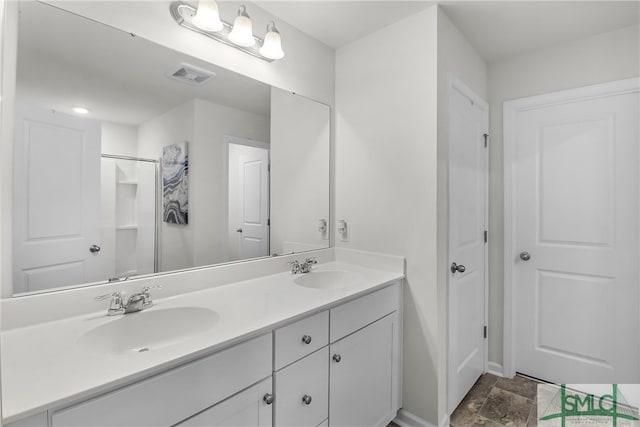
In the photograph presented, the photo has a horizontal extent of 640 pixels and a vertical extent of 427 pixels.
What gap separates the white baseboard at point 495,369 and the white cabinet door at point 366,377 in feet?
3.39

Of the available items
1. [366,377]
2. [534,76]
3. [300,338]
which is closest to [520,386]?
[366,377]

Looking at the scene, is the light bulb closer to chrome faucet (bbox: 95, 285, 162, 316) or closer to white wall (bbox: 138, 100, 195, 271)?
white wall (bbox: 138, 100, 195, 271)

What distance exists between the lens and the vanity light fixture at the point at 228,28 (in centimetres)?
134

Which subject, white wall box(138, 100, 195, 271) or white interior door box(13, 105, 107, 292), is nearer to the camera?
white interior door box(13, 105, 107, 292)

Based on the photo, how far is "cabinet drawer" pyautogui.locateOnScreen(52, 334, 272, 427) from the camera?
73 centimetres

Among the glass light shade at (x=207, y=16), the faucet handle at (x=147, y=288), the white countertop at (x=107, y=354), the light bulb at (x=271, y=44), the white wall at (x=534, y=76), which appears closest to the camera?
the white countertop at (x=107, y=354)

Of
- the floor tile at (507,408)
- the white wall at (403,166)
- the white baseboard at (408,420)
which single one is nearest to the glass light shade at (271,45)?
the white wall at (403,166)

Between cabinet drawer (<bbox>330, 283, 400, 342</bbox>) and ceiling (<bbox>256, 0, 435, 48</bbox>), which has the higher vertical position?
ceiling (<bbox>256, 0, 435, 48</bbox>)

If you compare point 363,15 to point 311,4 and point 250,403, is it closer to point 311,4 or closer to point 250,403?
point 311,4

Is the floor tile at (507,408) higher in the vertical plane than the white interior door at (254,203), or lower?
lower

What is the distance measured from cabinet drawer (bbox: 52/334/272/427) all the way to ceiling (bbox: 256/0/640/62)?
1.71 m

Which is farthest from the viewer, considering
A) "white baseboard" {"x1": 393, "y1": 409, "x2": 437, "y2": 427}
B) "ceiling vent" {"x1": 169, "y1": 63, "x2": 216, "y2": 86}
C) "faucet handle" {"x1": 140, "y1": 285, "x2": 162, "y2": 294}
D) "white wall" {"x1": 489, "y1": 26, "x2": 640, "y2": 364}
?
"white wall" {"x1": 489, "y1": 26, "x2": 640, "y2": 364}

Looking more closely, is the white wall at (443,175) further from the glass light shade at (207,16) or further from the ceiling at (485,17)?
the glass light shade at (207,16)

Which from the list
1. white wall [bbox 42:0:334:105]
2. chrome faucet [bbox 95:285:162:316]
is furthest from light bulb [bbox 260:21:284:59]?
chrome faucet [bbox 95:285:162:316]
